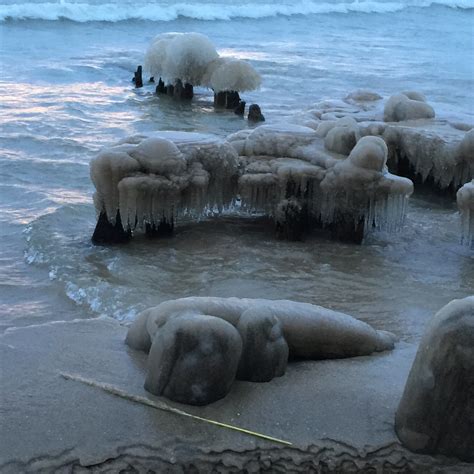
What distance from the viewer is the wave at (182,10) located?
29.6 metres

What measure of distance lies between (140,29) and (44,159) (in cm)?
2047

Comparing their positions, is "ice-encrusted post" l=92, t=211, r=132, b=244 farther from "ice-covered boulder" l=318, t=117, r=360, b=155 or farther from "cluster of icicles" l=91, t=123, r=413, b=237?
"ice-covered boulder" l=318, t=117, r=360, b=155

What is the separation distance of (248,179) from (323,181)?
765 mm

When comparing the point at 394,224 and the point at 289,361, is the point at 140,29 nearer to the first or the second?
the point at 394,224

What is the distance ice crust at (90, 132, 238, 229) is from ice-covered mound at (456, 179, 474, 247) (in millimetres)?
2273

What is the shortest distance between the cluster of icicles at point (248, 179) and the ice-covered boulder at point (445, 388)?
13.7 feet

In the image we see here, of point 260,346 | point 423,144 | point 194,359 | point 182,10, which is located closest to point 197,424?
point 194,359

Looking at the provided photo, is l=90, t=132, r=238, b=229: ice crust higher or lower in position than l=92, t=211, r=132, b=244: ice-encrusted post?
higher

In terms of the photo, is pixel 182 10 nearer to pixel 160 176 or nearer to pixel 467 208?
pixel 160 176

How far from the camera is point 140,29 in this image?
3075 centimetres

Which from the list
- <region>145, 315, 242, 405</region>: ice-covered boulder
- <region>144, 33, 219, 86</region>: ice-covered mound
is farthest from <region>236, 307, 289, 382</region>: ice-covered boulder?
<region>144, 33, 219, 86</region>: ice-covered mound

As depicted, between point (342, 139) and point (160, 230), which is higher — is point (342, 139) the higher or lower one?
the higher one

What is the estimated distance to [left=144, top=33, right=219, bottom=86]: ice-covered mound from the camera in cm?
1616

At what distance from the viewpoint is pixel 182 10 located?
119 feet
